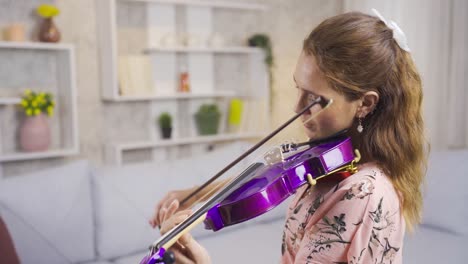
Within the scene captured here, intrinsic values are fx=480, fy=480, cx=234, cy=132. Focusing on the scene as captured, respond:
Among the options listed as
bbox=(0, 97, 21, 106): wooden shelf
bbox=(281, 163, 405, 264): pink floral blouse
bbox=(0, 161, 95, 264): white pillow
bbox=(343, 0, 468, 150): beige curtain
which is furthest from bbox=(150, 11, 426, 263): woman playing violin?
bbox=(343, 0, 468, 150): beige curtain

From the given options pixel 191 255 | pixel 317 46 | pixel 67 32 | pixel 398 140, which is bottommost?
pixel 191 255

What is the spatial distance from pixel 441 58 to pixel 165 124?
1777 mm

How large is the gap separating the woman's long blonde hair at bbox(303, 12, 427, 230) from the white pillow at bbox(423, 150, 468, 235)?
1359mm

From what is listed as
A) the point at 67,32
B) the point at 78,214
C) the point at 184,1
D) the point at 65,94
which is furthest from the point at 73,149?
the point at 184,1

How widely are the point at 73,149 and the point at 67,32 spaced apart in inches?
27.7

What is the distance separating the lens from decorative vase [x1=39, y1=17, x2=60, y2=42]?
2680 millimetres

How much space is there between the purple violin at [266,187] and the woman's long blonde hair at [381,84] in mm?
58

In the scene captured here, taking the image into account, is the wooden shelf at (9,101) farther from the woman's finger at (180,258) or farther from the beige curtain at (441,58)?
the beige curtain at (441,58)

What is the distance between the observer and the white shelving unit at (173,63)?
2.92 metres

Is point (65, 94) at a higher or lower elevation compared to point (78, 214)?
higher

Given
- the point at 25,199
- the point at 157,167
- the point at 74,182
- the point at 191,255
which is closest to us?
the point at 191,255

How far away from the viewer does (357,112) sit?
100 centimetres

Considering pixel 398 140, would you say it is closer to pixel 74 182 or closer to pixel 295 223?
pixel 295 223

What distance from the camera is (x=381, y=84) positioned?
972 millimetres
